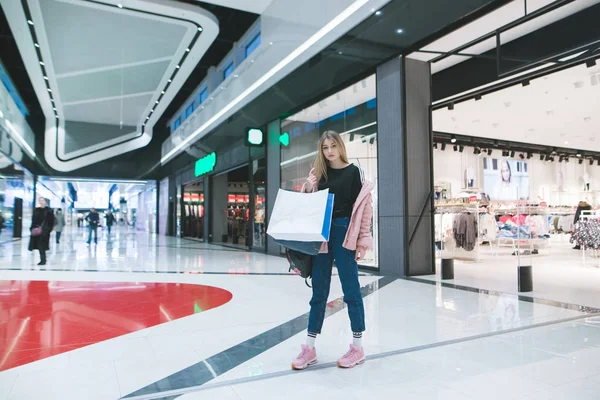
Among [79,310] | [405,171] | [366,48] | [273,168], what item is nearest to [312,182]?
[79,310]

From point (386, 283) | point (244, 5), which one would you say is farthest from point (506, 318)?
point (244, 5)

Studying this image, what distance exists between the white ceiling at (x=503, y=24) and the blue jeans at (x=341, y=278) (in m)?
4.20

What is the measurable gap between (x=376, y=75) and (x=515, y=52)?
2072 millimetres

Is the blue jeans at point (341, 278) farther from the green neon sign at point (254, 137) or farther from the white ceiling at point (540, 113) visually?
the green neon sign at point (254, 137)

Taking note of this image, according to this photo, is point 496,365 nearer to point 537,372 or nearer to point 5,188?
point 537,372

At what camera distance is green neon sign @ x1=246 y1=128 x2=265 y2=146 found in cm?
1010

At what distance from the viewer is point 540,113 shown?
9625 millimetres

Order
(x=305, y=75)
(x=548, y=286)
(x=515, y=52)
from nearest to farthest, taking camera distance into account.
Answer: (x=548, y=286)
(x=515, y=52)
(x=305, y=75)

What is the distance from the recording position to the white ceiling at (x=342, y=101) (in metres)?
6.83

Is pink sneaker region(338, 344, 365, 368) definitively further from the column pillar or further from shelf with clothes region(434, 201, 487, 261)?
the column pillar

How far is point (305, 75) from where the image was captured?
705cm

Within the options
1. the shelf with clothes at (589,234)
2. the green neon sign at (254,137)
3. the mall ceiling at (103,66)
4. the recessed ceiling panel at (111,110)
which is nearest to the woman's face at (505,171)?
the shelf with clothes at (589,234)

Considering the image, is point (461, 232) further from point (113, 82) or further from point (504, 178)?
point (113, 82)

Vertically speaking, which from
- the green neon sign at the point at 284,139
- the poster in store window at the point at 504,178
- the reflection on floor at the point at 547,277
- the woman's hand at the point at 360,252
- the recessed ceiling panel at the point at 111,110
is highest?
the recessed ceiling panel at the point at 111,110
